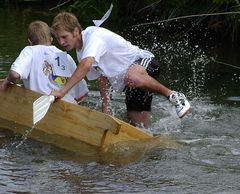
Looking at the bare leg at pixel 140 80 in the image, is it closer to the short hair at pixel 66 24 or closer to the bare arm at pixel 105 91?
the bare arm at pixel 105 91

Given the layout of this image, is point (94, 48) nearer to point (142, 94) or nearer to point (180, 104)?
point (142, 94)

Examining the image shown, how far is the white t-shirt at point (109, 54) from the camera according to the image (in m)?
6.98

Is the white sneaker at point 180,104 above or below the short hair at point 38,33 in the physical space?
below

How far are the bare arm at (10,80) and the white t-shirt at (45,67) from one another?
0.05m

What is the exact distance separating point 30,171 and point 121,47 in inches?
72.7

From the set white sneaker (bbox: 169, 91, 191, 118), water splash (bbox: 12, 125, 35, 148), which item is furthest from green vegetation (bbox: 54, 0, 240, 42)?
water splash (bbox: 12, 125, 35, 148)

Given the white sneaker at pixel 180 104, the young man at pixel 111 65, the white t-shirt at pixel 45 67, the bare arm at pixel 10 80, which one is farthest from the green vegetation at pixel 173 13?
the bare arm at pixel 10 80

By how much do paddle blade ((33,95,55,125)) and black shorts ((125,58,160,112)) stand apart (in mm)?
1116

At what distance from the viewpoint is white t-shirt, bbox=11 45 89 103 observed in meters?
7.24

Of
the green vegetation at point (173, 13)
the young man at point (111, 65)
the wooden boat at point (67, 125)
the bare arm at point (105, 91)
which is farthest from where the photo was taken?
the green vegetation at point (173, 13)

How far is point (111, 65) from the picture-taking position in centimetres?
729

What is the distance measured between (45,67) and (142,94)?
3.76ft

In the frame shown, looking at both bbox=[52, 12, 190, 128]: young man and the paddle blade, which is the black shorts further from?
the paddle blade

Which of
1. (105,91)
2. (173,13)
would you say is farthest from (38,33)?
(173,13)
